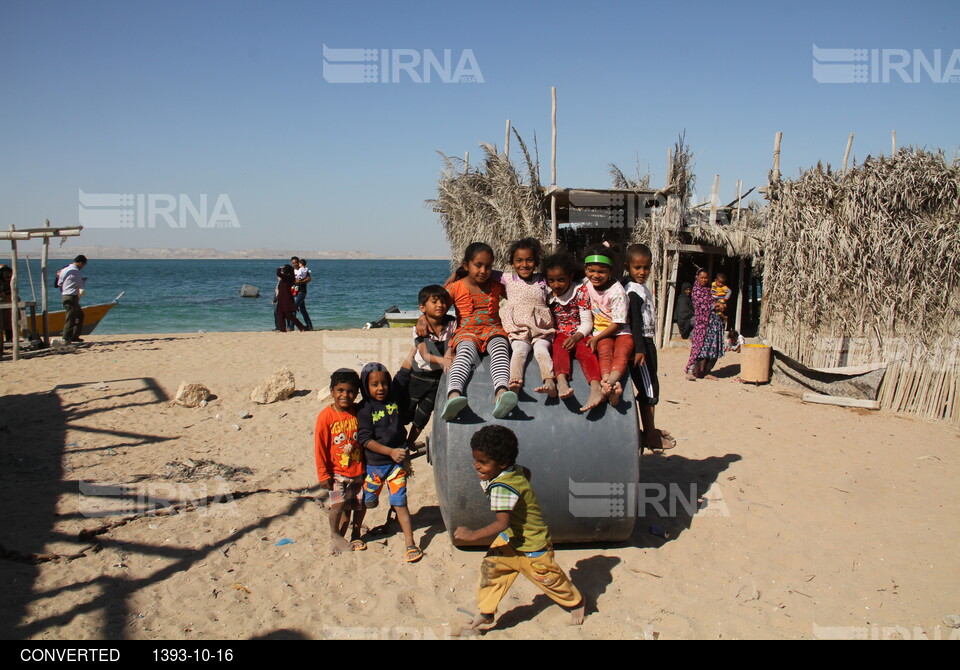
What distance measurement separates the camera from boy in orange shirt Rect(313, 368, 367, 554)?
4.56 metres

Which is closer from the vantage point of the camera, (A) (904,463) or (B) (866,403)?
(A) (904,463)

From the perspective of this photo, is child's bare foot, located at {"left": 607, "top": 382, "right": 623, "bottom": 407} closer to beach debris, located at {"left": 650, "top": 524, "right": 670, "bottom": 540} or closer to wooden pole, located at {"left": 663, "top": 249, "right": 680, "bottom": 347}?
beach debris, located at {"left": 650, "top": 524, "right": 670, "bottom": 540}

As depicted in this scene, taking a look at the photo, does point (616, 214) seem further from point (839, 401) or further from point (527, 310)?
point (527, 310)

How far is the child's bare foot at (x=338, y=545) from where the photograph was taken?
4.64 meters

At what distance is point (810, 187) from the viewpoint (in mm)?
10297

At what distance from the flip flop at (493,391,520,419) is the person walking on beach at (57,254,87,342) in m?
13.0

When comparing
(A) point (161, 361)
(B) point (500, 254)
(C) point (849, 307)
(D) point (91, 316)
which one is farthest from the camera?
(D) point (91, 316)

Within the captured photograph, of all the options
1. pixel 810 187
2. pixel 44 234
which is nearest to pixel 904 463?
pixel 810 187

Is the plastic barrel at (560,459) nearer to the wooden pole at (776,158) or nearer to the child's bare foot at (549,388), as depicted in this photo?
the child's bare foot at (549,388)

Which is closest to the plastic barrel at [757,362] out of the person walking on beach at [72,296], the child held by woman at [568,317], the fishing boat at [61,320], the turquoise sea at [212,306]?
the child held by woman at [568,317]

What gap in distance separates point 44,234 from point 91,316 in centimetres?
502

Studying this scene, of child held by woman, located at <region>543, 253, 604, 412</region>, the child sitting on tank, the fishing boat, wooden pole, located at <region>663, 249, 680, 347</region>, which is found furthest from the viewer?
the fishing boat

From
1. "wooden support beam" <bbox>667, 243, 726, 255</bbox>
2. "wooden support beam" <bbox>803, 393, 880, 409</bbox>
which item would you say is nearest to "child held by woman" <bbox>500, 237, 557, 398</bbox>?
"wooden support beam" <bbox>803, 393, 880, 409</bbox>
